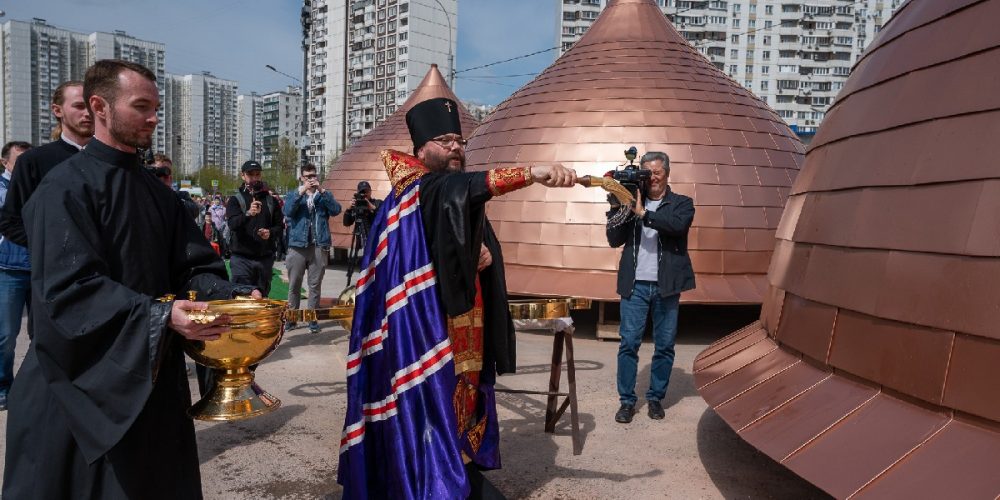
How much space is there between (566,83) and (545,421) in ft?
19.4

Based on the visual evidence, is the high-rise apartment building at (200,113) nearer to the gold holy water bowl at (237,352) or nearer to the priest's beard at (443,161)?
the priest's beard at (443,161)

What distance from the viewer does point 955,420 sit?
2379 millimetres

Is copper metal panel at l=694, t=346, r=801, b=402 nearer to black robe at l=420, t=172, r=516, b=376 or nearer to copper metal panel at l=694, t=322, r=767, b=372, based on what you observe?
copper metal panel at l=694, t=322, r=767, b=372

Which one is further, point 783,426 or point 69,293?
point 783,426

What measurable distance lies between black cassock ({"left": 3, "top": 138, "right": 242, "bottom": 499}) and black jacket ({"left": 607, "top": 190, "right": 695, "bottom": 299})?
3238mm

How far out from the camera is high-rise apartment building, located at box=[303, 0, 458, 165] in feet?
195

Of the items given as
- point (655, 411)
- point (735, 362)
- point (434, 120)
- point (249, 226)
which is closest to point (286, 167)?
point (249, 226)

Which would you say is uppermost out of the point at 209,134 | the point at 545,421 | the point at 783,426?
the point at 209,134

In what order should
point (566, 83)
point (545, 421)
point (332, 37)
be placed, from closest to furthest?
point (545, 421)
point (566, 83)
point (332, 37)

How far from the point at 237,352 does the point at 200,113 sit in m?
81.4

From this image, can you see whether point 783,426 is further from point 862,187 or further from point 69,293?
point 69,293

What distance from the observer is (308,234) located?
25.4 ft

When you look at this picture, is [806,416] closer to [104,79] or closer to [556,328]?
[556,328]

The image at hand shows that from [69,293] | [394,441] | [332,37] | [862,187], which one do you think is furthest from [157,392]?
[332,37]
